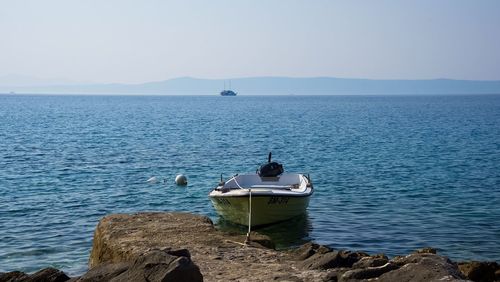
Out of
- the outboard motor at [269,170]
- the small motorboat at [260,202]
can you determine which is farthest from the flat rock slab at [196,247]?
the outboard motor at [269,170]

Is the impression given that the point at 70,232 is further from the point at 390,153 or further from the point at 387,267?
the point at 390,153

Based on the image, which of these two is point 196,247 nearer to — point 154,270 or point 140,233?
point 140,233

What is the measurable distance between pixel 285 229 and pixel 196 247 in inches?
283

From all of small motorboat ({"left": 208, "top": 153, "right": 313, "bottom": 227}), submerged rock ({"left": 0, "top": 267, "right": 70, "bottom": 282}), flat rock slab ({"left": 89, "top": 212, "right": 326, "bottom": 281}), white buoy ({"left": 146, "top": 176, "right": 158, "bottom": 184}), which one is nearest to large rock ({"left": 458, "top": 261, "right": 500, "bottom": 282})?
flat rock slab ({"left": 89, "top": 212, "right": 326, "bottom": 281})

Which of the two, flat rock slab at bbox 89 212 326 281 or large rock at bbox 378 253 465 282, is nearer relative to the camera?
large rock at bbox 378 253 465 282

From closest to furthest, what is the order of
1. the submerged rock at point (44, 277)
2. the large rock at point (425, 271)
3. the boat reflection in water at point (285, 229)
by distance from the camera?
the large rock at point (425, 271) < the submerged rock at point (44, 277) < the boat reflection in water at point (285, 229)

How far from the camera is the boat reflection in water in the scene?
1928 cm

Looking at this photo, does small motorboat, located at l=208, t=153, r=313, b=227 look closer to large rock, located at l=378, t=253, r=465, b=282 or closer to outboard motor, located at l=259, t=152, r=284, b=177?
outboard motor, located at l=259, t=152, r=284, b=177

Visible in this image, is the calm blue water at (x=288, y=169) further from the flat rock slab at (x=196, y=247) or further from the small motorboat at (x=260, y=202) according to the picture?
the flat rock slab at (x=196, y=247)

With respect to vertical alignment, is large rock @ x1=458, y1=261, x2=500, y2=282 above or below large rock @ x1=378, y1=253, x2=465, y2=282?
below

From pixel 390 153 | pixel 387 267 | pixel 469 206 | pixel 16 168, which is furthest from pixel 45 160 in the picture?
pixel 387 267

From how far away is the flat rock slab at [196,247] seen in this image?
1164 centimetres

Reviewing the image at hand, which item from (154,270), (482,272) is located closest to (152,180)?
(482,272)

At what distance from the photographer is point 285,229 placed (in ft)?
67.8
